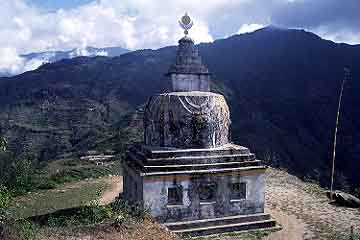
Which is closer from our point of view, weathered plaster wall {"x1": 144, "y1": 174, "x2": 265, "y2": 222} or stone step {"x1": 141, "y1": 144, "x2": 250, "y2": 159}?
weathered plaster wall {"x1": 144, "y1": 174, "x2": 265, "y2": 222}

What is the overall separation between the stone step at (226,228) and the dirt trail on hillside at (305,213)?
0.63m

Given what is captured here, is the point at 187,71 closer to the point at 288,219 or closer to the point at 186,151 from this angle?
the point at 186,151

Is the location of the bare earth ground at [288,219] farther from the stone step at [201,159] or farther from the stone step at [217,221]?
the stone step at [201,159]

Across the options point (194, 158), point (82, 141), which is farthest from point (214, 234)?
point (82, 141)

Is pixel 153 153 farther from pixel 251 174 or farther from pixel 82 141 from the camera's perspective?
pixel 82 141

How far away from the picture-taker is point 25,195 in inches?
885

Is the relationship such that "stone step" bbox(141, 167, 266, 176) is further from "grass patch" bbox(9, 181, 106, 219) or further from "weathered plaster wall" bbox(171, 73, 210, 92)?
"grass patch" bbox(9, 181, 106, 219)

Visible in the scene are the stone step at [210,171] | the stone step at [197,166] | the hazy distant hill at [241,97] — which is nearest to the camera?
the stone step at [210,171]

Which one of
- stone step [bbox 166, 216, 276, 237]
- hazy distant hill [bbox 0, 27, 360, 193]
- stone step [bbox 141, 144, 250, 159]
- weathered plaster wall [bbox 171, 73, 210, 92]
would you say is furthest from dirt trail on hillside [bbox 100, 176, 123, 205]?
hazy distant hill [bbox 0, 27, 360, 193]

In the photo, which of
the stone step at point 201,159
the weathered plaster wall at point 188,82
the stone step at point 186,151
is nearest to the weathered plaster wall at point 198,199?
the stone step at point 201,159

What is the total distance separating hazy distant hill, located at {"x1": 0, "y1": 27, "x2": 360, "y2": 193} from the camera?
63.2 m

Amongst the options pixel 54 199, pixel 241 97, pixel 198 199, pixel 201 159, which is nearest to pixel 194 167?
pixel 201 159

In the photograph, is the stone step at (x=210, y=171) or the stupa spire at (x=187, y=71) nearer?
the stone step at (x=210, y=171)

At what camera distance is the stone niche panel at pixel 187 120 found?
17094 mm
